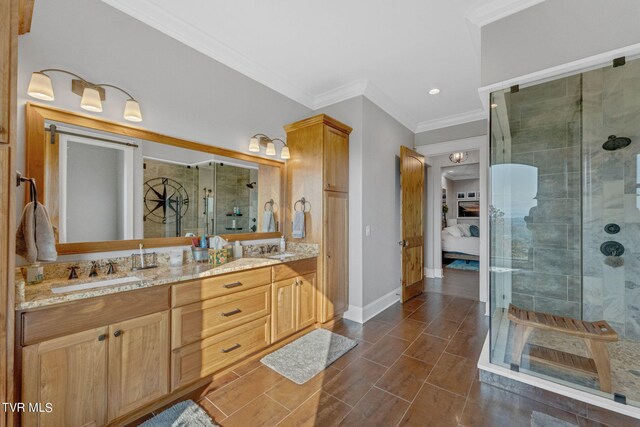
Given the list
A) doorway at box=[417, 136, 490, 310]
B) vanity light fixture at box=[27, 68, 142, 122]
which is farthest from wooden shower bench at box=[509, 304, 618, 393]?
vanity light fixture at box=[27, 68, 142, 122]

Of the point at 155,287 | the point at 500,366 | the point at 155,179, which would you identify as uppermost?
the point at 155,179

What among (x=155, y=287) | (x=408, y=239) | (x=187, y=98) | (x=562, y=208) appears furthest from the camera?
(x=408, y=239)

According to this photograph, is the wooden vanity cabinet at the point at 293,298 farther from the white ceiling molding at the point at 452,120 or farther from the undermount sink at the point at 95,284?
the white ceiling molding at the point at 452,120

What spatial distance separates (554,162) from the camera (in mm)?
2514

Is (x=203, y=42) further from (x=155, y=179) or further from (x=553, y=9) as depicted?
(x=553, y=9)

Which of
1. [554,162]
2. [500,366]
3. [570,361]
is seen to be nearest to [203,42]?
[554,162]

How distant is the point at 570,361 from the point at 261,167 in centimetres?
329

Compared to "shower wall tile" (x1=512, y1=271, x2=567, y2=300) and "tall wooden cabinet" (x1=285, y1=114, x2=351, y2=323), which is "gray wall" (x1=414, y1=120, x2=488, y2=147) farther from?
"shower wall tile" (x1=512, y1=271, x2=567, y2=300)

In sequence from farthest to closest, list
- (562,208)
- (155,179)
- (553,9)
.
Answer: (562,208) < (155,179) < (553,9)

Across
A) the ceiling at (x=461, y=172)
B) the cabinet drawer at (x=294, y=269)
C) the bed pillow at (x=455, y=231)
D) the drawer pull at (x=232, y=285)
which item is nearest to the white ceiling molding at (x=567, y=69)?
the cabinet drawer at (x=294, y=269)

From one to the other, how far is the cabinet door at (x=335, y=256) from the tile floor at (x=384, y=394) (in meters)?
0.55

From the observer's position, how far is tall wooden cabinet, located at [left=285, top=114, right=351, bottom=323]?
3.00 metres

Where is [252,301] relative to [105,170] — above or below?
below

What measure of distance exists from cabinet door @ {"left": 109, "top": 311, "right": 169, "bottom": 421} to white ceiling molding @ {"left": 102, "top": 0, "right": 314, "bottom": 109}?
2295mm
